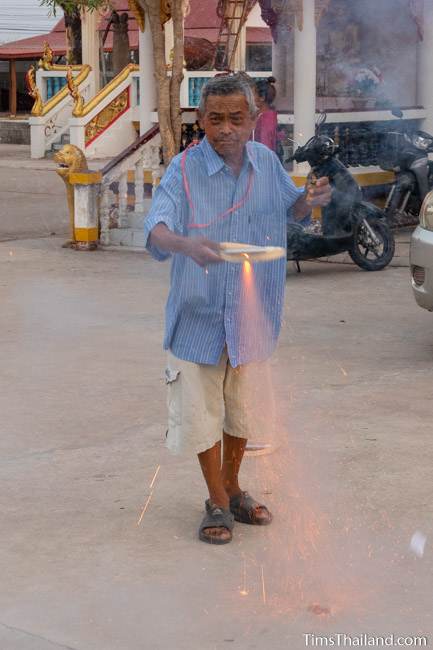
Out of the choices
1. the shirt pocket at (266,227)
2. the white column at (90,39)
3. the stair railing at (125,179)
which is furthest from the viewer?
the white column at (90,39)

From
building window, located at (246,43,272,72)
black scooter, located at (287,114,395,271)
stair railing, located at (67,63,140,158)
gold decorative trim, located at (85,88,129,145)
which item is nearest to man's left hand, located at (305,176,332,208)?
black scooter, located at (287,114,395,271)

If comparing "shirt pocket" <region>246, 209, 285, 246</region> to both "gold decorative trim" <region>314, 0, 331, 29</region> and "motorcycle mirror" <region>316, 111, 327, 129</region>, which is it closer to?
"motorcycle mirror" <region>316, 111, 327, 129</region>

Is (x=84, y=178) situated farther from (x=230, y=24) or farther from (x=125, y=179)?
(x=230, y=24)

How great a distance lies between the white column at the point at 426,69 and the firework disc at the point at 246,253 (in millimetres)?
10651

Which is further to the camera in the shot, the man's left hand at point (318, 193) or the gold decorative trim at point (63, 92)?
the gold decorative trim at point (63, 92)

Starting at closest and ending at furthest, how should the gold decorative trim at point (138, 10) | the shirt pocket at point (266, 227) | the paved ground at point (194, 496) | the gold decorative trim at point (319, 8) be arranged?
the paved ground at point (194, 496) → the shirt pocket at point (266, 227) → the gold decorative trim at point (319, 8) → the gold decorative trim at point (138, 10)

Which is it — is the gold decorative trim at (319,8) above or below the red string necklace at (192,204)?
above

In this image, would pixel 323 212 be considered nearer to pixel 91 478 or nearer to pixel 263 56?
pixel 91 478

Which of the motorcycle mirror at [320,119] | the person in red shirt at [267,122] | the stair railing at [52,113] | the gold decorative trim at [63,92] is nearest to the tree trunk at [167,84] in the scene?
the motorcycle mirror at [320,119]

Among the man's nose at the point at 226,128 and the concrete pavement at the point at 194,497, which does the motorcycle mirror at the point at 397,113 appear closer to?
the concrete pavement at the point at 194,497

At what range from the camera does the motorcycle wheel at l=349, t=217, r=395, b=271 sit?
1091cm

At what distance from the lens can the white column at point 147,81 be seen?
14.0 metres

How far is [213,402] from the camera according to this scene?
468cm

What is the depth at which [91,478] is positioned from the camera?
17.8 feet
